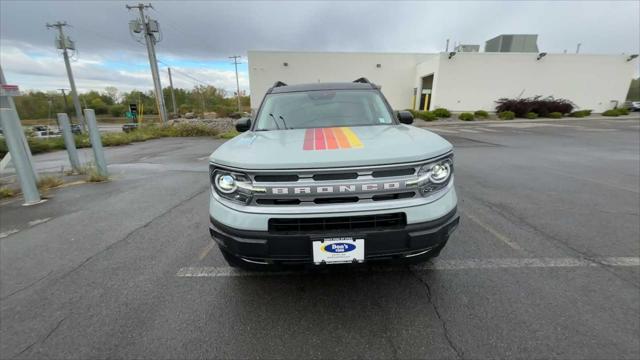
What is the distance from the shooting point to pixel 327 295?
87.1 inches

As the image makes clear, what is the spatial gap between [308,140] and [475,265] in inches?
75.9

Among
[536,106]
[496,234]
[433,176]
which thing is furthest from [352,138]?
[536,106]

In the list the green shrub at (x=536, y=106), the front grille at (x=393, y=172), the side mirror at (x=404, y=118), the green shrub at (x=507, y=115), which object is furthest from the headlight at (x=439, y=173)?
the green shrub at (x=536, y=106)

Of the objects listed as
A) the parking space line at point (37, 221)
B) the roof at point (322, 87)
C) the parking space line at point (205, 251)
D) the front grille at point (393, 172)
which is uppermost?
the roof at point (322, 87)

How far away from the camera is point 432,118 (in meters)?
22.3

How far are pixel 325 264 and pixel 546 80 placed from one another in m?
33.5

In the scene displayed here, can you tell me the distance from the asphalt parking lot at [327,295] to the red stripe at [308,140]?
93 centimetres

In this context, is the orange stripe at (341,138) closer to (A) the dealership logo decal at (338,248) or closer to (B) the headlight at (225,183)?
(A) the dealership logo decal at (338,248)

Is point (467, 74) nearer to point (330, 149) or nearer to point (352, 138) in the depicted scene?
point (352, 138)

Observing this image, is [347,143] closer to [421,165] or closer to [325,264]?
[421,165]

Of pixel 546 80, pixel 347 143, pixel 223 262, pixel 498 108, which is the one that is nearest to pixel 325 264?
pixel 347 143

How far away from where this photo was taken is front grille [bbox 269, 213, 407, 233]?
1.70 metres

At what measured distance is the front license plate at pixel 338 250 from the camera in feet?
5.50

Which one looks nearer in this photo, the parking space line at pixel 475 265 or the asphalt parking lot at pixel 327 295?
the asphalt parking lot at pixel 327 295
